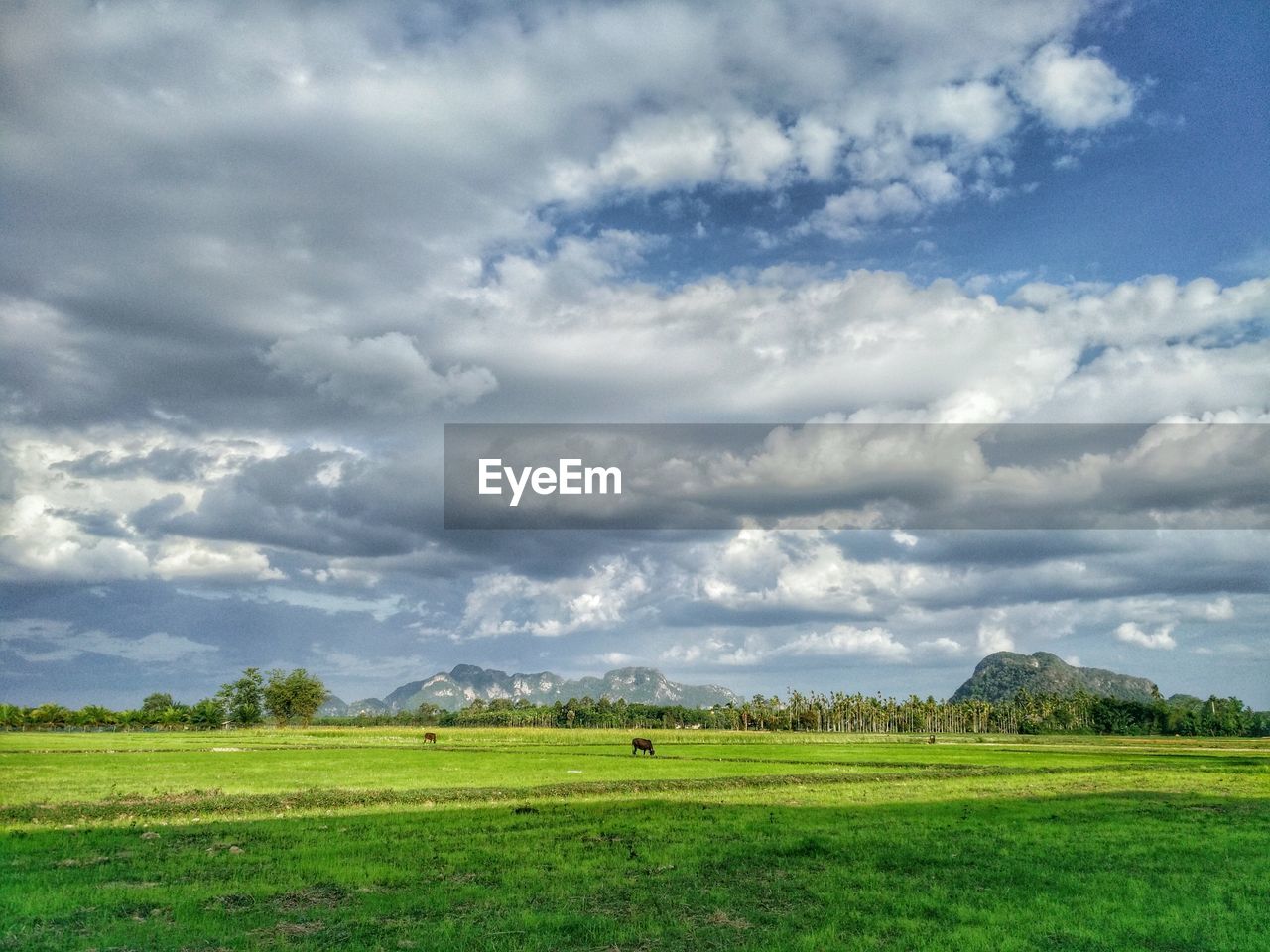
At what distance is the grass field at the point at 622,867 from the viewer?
587 inches

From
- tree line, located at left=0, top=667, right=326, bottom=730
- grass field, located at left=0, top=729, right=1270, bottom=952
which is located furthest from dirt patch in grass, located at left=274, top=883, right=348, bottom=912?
tree line, located at left=0, top=667, right=326, bottom=730

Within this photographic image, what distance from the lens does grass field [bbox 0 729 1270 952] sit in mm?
14898

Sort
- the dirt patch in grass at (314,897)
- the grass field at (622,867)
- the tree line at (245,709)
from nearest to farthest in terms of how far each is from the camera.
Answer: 1. the grass field at (622,867)
2. the dirt patch in grass at (314,897)
3. the tree line at (245,709)

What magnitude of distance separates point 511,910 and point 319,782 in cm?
2815

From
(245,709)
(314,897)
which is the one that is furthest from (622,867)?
(245,709)

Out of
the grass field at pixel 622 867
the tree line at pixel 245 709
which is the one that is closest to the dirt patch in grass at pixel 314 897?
the grass field at pixel 622 867

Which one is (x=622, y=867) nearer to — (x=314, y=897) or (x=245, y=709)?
(x=314, y=897)

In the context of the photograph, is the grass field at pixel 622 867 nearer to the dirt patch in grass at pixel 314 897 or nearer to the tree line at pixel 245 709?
the dirt patch in grass at pixel 314 897

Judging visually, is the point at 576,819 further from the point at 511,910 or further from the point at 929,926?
the point at 929,926

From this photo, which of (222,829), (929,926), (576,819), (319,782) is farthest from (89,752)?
(929,926)

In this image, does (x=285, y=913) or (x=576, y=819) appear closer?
(x=285, y=913)

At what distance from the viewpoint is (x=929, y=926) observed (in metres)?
15.4

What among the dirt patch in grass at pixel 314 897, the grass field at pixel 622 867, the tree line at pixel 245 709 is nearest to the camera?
the grass field at pixel 622 867

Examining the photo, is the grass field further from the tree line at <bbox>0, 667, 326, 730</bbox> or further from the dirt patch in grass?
the tree line at <bbox>0, 667, 326, 730</bbox>
